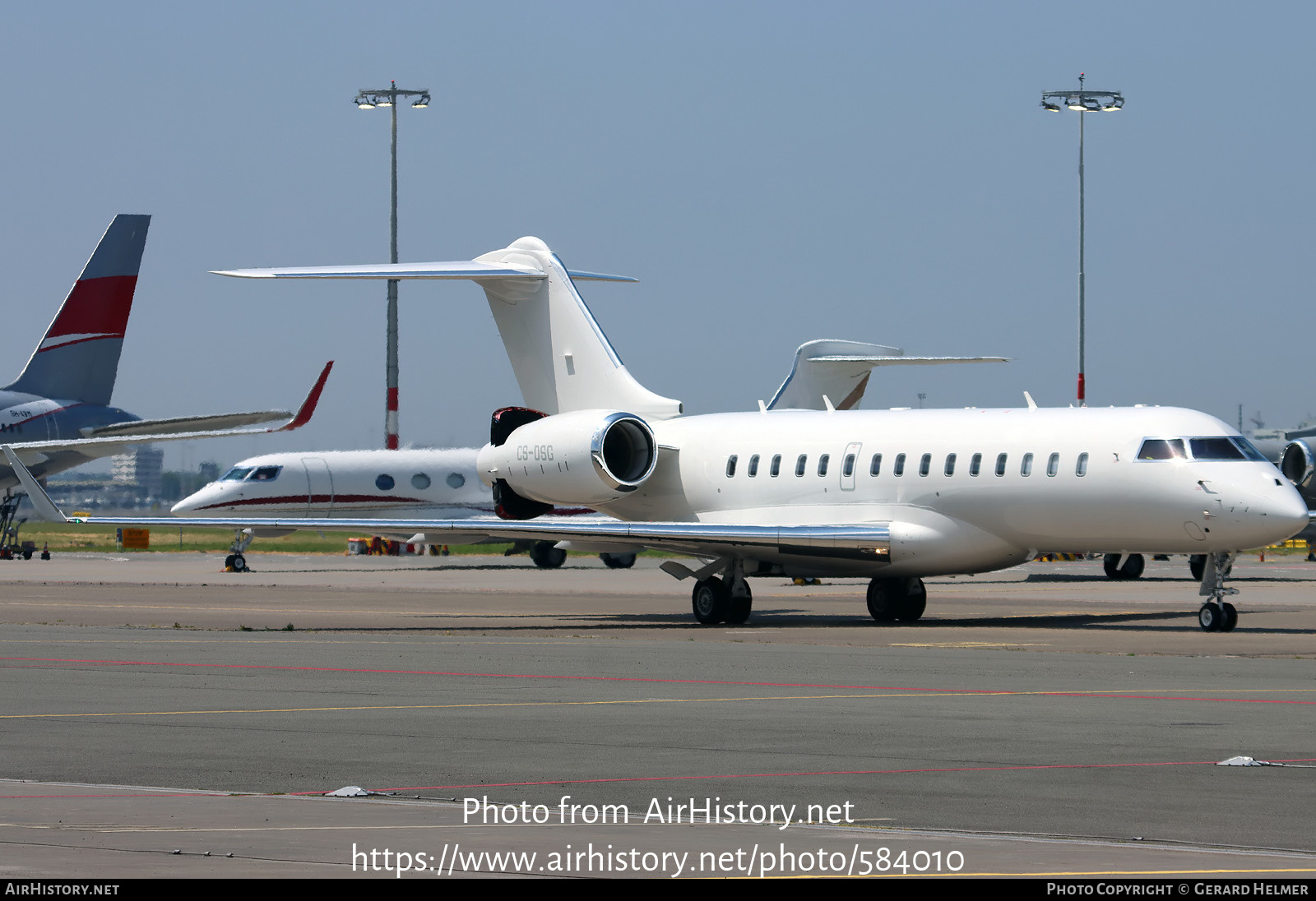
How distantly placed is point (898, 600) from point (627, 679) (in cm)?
1081

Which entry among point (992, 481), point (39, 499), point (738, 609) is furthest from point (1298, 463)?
point (39, 499)

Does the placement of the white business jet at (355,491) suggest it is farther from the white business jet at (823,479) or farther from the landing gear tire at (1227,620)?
the landing gear tire at (1227,620)

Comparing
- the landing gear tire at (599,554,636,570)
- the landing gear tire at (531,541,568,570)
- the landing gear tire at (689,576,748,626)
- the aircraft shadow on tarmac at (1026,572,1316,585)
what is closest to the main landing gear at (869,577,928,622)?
the landing gear tire at (689,576,748,626)

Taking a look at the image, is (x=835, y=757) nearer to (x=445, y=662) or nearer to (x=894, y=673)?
(x=894, y=673)

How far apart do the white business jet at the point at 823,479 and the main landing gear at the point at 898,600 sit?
0.09 ft

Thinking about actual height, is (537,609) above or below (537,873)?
below

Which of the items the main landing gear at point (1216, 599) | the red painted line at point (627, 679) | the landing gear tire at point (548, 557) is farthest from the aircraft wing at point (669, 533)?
the landing gear tire at point (548, 557)

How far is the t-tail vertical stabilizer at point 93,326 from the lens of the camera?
46531mm

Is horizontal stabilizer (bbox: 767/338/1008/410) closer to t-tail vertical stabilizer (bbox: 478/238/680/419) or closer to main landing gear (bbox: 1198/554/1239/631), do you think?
t-tail vertical stabilizer (bbox: 478/238/680/419)

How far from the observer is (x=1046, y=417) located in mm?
25766

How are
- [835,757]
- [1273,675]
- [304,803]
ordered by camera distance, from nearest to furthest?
[304,803]
[835,757]
[1273,675]

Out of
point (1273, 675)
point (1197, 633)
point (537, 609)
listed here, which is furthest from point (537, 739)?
point (537, 609)
